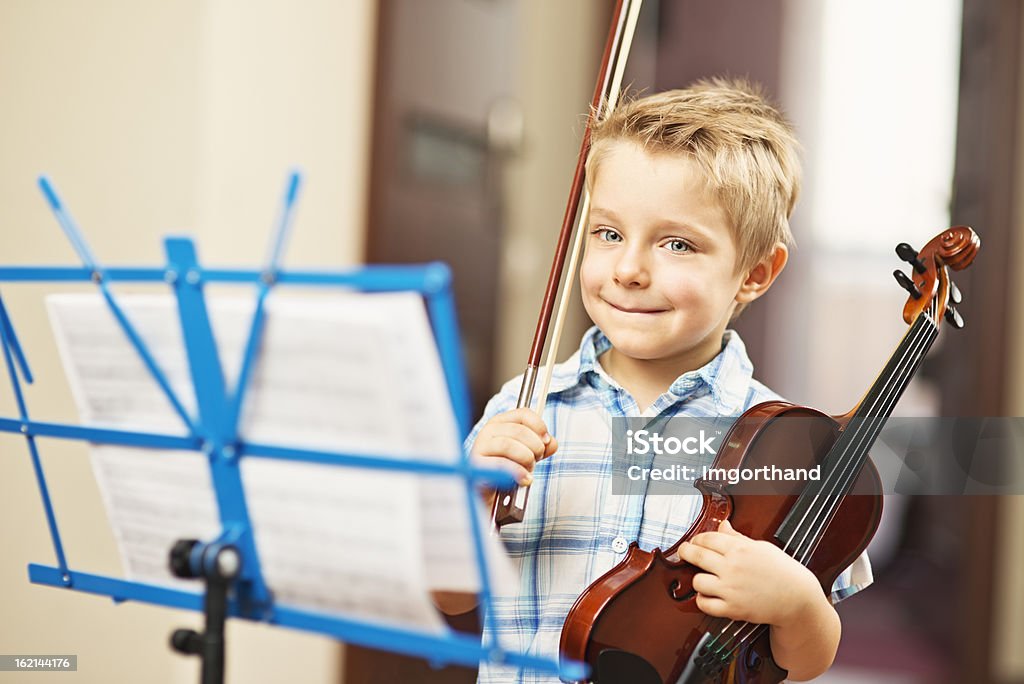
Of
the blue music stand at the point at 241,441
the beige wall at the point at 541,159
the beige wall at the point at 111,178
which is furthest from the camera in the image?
the beige wall at the point at 541,159

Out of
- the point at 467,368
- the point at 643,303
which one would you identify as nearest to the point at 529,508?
the point at 643,303

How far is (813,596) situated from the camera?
74 cm

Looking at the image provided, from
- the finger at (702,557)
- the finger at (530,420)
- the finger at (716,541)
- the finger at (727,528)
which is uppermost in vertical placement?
the finger at (530,420)

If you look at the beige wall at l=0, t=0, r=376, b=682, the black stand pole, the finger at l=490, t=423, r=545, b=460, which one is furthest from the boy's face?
the beige wall at l=0, t=0, r=376, b=682

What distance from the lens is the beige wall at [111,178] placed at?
1509 mm

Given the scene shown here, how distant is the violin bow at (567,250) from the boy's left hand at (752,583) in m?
0.17

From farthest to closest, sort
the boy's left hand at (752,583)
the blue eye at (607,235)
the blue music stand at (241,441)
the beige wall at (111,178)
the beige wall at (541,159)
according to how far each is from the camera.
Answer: the beige wall at (541,159)
the beige wall at (111,178)
the blue eye at (607,235)
the boy's left hand at (752,583)
the blue music stand at (241,441)

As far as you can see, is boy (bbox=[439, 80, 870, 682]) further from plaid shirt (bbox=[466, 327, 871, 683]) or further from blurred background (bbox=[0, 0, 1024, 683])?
blurred background (bbox=[0, 0, 1024, 683])

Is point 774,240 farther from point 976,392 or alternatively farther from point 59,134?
point 976,392

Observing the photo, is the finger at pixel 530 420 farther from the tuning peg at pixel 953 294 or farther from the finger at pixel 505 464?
the tuning peg at pixel 953 294

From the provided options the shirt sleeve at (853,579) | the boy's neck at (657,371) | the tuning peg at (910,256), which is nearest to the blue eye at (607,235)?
the boy's neck at (657,371)

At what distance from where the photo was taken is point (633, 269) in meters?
0.80

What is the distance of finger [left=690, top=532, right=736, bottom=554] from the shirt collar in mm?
142

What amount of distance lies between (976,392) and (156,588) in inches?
88.3
